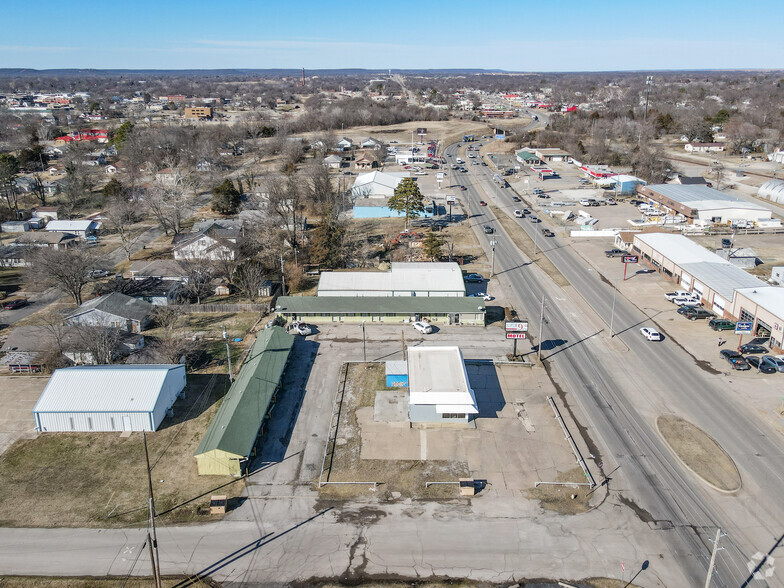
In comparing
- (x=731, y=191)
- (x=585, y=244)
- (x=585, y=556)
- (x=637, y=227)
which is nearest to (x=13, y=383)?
(x=585, y=556)

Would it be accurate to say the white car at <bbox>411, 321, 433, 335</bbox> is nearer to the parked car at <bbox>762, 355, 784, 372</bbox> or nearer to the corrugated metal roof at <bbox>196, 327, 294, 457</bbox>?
the corrugated metal roof at <bbox>196, 327, 294, 457</bbox>

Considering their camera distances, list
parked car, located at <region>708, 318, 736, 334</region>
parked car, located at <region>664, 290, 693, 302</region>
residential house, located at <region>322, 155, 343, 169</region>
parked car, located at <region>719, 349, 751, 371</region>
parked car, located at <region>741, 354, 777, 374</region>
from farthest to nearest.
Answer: residential house, located at <region>322, 155, 343, 169</region>
parked car, located at <region>664, 290, 693, 302</region>
parked car, located at <region>708, 318, 736, 334</region>
parked car, located at <region>719, 349, 751, 371</region>
parked car, located at <region>741, 354, 777, 374</region>

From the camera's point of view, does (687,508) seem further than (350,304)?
No

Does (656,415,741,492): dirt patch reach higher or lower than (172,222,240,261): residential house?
lower

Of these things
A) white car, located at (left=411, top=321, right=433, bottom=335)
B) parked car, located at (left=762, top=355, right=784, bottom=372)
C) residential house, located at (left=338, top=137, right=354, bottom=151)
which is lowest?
white car, located at (left=411, top=321, right=433, bottom=335)

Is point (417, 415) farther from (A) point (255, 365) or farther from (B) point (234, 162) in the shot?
(B) point (234, 162)

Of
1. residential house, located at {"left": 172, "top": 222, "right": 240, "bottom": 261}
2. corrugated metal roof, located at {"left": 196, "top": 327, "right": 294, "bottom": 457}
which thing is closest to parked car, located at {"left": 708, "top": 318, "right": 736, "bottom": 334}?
corrugated metal roof, located at {"left": 196, "top": 327, "right": 294, "bottom": 457}

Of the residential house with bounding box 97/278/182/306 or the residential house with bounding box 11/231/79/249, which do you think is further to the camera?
the residential house with bounding box 11/231/79/249
